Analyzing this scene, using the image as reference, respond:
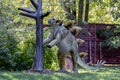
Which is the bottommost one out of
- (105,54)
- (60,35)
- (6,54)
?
(105,54)

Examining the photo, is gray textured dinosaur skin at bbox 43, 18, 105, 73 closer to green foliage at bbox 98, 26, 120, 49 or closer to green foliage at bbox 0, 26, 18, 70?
green foliage at bbox 0, 26, 18, 70

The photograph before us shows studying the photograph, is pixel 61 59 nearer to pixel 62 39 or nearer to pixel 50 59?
pixel 62 39

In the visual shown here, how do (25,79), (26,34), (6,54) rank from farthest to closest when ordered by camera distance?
1. (26,34)
2. (6,54)
3. (25,79)

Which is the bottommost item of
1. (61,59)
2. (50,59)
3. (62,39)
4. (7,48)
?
(50,59)

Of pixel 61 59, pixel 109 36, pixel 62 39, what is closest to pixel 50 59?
pixel 61 59

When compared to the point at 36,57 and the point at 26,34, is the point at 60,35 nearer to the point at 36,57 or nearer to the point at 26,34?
the point at 36,57

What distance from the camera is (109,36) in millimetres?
14547

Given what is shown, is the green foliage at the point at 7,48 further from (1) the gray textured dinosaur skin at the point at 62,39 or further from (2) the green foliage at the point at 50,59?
(1) the gray textured dinosaur skin at the point at 62,39

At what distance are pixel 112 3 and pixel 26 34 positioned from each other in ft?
19.8

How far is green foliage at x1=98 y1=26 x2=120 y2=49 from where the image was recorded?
1398 cm

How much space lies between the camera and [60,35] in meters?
7.37

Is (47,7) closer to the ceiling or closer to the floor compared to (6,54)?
closer to the ceiling

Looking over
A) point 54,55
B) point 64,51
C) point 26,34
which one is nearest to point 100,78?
point 64,51

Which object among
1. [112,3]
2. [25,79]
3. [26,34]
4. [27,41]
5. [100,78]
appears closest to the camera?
[25,79]
